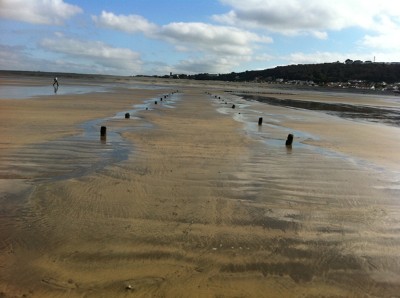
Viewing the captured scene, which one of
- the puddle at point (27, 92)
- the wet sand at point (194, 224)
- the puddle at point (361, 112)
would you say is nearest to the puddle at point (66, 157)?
the wet sand at point (194, 224)

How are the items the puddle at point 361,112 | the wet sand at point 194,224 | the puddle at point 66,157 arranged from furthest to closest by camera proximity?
the puddle at point 361,112 → the puddle at point 66,157 → the wet sand at point 194,224

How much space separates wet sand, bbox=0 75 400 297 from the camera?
499 cm

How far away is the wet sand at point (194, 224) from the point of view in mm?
4992

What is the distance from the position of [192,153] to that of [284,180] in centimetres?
377

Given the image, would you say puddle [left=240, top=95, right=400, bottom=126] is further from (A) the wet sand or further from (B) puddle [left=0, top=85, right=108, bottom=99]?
(B) puddle [left=0, top=85, right=108, bottom=99]

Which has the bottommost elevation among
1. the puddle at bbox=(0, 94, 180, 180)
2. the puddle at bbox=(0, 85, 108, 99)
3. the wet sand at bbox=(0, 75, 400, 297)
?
the wet sand at bbox=(0, 75, 400, 297)

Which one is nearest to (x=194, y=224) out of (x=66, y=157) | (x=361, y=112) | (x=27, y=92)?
(x=66, y=157)

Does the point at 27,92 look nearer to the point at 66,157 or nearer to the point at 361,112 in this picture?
the point at 361,112

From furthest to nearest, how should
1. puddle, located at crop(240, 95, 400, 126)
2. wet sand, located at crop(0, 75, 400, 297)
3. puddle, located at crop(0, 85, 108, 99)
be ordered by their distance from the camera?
puddle, located at crop(0, 85, 108, 99) → puddle, located at crop(240, 95, 400, 126) → wet sand, located at crop(0, 75, 400, 297)

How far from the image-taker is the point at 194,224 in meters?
6.84

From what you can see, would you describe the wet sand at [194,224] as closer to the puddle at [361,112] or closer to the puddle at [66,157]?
the puddle at [66,157]

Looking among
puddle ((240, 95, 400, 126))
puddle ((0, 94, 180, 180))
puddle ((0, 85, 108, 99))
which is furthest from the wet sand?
puddle ((0, 85, 108, 99))

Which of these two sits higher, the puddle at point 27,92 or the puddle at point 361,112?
the puddle at point 27,92

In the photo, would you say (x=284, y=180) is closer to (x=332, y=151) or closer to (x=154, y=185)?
(x=154, y=185)
